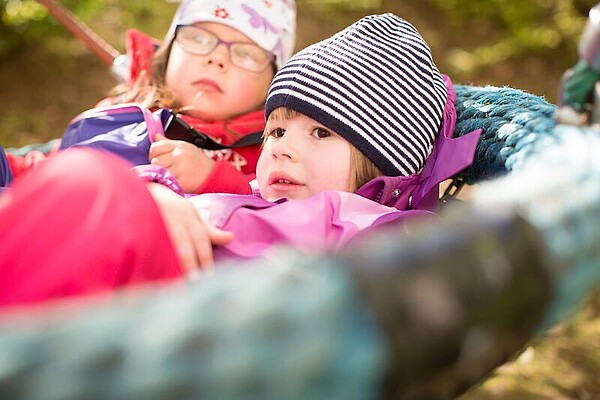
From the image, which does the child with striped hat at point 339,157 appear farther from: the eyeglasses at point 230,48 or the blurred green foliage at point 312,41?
the blurred green foliage at point 312,41

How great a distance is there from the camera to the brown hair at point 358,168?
1.14 metres

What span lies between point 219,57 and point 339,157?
0.54 meters

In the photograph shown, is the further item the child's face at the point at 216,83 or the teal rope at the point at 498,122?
the child's face at the point at 216,83

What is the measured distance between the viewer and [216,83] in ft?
5.02

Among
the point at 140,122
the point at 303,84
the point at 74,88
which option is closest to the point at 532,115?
the point at 303,84

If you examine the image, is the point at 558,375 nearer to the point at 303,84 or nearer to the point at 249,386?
the point at 303,84

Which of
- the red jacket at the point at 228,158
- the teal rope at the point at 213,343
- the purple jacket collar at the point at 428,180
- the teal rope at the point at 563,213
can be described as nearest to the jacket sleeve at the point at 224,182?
the red jacket at the point at 228,158

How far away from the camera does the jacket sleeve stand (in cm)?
139

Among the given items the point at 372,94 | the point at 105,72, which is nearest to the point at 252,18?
the point at 372,94

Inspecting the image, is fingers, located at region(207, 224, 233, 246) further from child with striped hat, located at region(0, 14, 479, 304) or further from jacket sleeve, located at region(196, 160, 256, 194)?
jacket sleeve, located at region(196, 160, 256, 194)

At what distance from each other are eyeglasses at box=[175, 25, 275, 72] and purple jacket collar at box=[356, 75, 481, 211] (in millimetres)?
548

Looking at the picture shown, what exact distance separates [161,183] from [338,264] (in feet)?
Answer: 2.00

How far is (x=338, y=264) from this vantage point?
415 millimetres

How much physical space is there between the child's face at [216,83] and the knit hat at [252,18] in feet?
0.06
